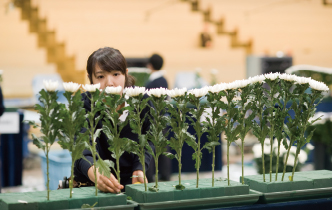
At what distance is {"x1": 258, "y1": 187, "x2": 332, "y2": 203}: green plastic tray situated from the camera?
1.25 m

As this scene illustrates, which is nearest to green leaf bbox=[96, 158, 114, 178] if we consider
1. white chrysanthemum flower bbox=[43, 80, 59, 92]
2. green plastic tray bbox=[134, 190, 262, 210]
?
green plastic tray bbox=[134, 190, 262, 210]

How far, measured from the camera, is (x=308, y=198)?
1.29 meters

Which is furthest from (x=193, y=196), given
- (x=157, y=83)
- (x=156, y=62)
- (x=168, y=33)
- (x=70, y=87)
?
(x=168, y=33)

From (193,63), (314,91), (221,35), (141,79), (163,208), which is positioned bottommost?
(163,208)

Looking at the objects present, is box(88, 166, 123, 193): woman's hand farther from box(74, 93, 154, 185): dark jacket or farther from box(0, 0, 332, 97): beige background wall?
box(0, 0, 332, 97): beige background wall

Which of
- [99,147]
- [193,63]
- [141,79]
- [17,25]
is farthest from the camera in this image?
[193,63]

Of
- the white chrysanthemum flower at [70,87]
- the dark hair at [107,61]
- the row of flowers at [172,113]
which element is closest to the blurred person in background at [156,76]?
the dark hair at [107,61]

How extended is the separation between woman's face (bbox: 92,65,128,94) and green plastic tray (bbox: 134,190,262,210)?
57cm

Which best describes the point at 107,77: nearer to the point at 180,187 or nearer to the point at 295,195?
the point at 180,187

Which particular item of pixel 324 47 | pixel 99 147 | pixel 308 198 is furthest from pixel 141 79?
pixel 324 47

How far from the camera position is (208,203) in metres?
1.19

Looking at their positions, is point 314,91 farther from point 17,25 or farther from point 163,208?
point 17,25

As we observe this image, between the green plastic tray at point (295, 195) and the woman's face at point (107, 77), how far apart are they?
655mm

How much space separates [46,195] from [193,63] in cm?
951
